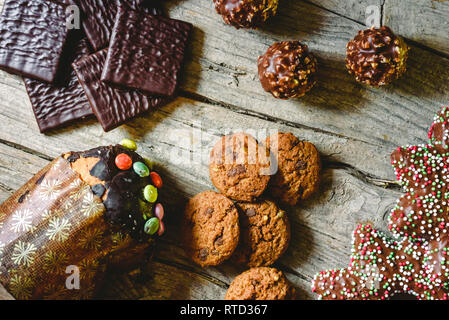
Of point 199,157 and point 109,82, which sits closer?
point 109,82

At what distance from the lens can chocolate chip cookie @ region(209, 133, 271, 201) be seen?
5.86ft

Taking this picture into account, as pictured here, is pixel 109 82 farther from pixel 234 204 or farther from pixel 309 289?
pixel 309 289

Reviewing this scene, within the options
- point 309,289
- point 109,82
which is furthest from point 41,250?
point 309,289

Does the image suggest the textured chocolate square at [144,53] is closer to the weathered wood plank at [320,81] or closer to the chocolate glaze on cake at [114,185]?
the weathered wood plank at [320,81]

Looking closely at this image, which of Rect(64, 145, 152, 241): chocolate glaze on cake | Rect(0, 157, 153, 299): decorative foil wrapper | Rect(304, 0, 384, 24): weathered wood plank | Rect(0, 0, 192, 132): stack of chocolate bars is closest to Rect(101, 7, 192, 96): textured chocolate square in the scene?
Rect(0, 0, 192, 132): stack of chocolate bars

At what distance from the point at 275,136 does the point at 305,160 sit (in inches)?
7.1

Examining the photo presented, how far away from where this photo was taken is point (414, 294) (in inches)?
72.6

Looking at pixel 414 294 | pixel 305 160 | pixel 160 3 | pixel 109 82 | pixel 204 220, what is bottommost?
pixel 414 294

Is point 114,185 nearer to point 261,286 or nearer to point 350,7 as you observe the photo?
point 261,286

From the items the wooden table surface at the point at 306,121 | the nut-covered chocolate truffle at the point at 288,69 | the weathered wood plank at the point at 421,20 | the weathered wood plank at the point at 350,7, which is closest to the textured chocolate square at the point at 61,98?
the wooden table surface at the point at 306,121

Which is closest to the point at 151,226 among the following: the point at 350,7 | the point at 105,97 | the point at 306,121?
the point at 105,97

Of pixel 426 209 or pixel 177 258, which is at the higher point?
pixel 426 209

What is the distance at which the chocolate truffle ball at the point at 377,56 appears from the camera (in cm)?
171

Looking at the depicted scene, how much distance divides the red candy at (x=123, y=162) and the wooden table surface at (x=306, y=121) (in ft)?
1.18
